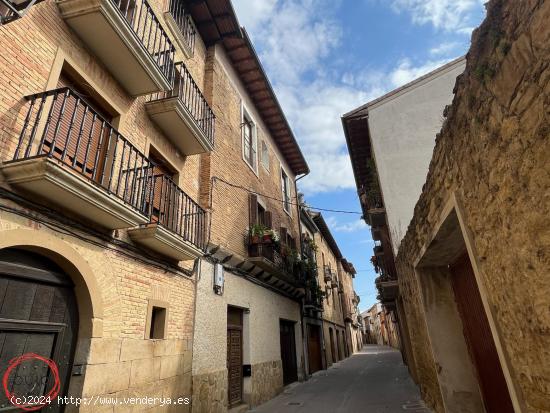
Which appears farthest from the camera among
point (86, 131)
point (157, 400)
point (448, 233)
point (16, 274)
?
point (157, 400)

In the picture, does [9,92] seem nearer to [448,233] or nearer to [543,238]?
[543,238]

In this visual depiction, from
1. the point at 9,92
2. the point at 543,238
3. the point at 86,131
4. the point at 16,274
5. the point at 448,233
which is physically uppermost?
the point at 86,131

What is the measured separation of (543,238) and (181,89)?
6.92 m

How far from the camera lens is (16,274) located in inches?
143

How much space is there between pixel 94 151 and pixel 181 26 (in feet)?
17.1

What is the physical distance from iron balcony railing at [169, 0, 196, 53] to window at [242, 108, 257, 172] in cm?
326

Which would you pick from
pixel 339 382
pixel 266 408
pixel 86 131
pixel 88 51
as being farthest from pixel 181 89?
pixel 339 382

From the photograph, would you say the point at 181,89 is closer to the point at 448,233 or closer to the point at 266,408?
the point at 448,233

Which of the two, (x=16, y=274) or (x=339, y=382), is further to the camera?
(x=339, y=382)

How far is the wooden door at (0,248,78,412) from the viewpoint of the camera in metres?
3.48

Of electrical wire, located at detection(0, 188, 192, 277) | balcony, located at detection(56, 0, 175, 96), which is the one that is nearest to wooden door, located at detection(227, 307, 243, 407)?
electrical wire, located at detection(0, 188, 192, 277)

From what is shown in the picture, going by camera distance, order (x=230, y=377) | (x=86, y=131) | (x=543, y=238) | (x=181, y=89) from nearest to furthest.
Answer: (x=543, y=238) < (x=86, y=131) < (x=181, y=89) < (x=230, y=377)

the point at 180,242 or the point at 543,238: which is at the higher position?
the point at 180,242

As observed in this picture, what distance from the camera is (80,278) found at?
4.22 metres
